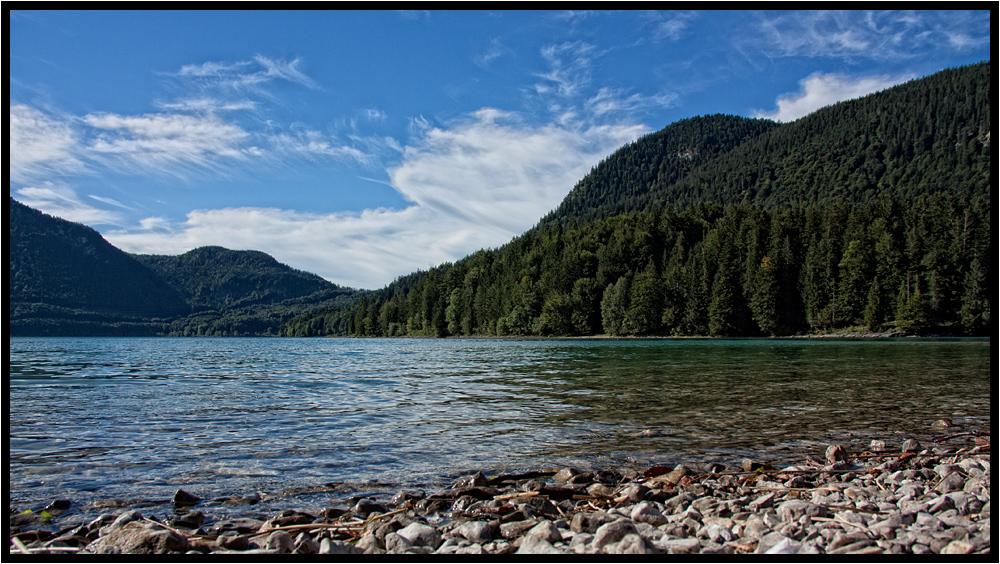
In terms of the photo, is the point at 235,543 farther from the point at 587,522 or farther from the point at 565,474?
the point at 565,474

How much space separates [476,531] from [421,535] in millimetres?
572

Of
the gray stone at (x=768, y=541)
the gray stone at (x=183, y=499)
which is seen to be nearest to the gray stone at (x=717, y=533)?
the gray stone at (x=768, y=541)

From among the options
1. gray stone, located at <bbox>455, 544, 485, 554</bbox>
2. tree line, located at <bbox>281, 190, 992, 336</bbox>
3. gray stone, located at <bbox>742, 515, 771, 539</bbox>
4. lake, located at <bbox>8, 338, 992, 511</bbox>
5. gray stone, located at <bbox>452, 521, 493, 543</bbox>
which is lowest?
lake, located at <bbox>8, 338, 992, 511</bbox>

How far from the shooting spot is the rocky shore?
5.25 meters

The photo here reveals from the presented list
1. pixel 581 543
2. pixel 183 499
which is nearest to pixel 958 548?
pixel 581 543

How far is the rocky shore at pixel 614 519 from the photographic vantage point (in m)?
5.25

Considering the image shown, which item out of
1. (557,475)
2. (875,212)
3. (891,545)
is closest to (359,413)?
(557,475)

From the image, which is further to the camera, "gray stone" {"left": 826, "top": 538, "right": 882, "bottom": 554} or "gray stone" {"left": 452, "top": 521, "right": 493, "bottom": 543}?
"gray stone" {"left": 452, "top": 521, "right": 493, "bottom": 543}

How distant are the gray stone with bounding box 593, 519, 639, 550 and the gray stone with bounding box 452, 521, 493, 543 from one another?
3.82 ft

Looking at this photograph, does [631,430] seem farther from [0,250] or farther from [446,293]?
[446,293]

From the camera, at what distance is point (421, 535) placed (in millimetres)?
5668

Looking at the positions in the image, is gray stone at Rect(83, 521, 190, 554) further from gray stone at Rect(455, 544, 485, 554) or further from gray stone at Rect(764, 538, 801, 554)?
gray stone at Rect(764, 538, 801, 554)

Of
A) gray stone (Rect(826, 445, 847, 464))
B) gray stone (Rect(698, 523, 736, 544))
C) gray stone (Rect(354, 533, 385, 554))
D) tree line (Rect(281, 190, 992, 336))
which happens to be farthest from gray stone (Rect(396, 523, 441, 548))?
tree line (Rect(281, 190, 992, 336))

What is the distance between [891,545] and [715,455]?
547 cm
